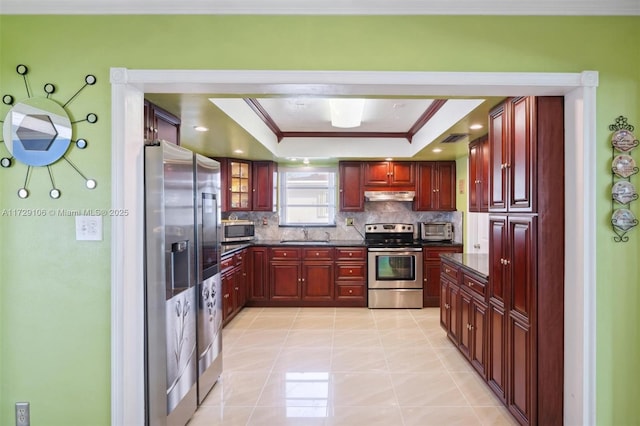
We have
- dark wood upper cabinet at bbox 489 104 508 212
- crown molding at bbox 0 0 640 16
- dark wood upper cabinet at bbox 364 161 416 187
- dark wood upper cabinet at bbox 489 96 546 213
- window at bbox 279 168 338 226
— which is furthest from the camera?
window at bbox 279 168 338 226

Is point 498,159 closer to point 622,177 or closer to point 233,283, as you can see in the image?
point 622,177

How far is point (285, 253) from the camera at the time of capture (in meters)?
5.09

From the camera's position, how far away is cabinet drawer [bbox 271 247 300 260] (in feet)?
16.7

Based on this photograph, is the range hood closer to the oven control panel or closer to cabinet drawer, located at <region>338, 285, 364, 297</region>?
the oven control panel

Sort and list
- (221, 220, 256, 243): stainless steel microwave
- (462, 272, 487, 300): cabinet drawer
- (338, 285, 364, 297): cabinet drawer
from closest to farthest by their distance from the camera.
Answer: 1. (462, 272, 487, 300): cabinet drawer
2. (221, 220, 256, 243): stainless steel microwave
3. (338, 285, 364, 297): cabinet drawer

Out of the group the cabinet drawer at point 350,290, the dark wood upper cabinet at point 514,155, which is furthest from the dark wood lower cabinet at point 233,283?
the dark wood upper cabinet at point 514,155

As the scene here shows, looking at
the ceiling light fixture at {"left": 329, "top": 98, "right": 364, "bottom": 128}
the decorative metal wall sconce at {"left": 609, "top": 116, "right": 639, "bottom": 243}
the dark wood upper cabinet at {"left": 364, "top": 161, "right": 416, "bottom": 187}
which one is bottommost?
the decorative metal wall sconce at {"left": 609, "top": 116, "right": 639, "bottom": 243}

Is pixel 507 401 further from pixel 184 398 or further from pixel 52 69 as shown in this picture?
pixel 52 69

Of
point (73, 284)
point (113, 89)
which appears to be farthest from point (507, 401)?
point (113, 89)

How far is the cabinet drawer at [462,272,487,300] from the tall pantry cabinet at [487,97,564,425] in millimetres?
311

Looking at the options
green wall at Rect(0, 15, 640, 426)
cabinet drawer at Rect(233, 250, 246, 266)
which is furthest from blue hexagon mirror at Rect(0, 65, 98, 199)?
cabinet drawer at Rect(233, 250, 246, 266)

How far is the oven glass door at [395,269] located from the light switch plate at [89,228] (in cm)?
379

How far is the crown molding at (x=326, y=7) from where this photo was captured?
174cm

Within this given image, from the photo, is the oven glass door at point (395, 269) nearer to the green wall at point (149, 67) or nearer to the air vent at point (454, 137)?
the air vent at point (454, 137)
